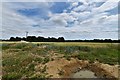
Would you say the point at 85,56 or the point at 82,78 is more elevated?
the point at 85,56

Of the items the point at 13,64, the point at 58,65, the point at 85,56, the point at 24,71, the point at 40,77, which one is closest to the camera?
the point at 40,77

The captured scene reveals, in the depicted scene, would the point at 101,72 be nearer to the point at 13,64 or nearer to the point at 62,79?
the point at 62,79

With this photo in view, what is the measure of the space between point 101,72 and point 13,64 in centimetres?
547

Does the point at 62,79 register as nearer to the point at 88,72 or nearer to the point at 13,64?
the point at 88,72

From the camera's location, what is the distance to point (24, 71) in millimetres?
11070

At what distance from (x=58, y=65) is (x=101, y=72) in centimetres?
252

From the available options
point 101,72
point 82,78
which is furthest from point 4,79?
point 101,72

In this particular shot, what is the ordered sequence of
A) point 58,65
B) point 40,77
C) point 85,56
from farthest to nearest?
point 85,56
point 58,65
point 40,77

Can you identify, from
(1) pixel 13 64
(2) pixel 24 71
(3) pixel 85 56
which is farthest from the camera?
(3) pixel 85 56

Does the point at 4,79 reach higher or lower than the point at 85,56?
lower

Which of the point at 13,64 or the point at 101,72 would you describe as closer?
the point at 101,72

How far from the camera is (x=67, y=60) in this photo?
12.9 metres

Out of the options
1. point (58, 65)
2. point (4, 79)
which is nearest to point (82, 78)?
point (58, 65)

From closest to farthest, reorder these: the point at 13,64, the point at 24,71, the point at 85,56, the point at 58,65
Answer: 1. the point at 24,71
2. the point at 58,65
3. the point at 13,64
4. the point at 85,56
